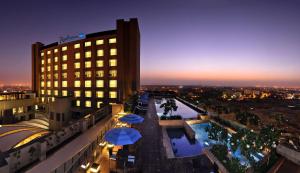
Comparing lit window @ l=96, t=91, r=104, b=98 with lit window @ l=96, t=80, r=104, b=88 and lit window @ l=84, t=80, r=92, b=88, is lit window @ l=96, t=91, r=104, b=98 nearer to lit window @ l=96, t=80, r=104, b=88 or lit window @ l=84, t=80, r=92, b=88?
lit window @ l=96, t=80, r=104, b=88

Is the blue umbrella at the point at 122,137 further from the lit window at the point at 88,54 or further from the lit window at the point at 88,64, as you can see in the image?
the lit window at the point at 88,54

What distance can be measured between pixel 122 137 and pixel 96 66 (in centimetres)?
3996

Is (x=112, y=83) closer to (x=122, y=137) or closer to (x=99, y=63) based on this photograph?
(x=99, y=63)

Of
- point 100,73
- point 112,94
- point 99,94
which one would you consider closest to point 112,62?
point 100,73

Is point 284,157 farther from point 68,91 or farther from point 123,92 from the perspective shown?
point 68,91

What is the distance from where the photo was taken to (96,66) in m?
46.0

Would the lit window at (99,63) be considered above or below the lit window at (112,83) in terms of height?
above

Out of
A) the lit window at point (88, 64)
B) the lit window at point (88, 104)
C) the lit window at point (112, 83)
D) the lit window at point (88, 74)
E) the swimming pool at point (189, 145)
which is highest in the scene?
the lit window at point (88, 64)

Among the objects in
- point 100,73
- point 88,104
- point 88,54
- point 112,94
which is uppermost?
point 88,54

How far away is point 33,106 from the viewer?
166 feet

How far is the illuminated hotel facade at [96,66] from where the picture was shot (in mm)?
42969

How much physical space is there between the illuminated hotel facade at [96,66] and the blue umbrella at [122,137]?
30896 mm

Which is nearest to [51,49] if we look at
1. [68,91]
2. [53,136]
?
[68,91]

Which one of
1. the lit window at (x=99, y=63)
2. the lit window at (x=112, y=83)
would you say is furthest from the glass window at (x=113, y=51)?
the lit window at (x=112, y=83)
